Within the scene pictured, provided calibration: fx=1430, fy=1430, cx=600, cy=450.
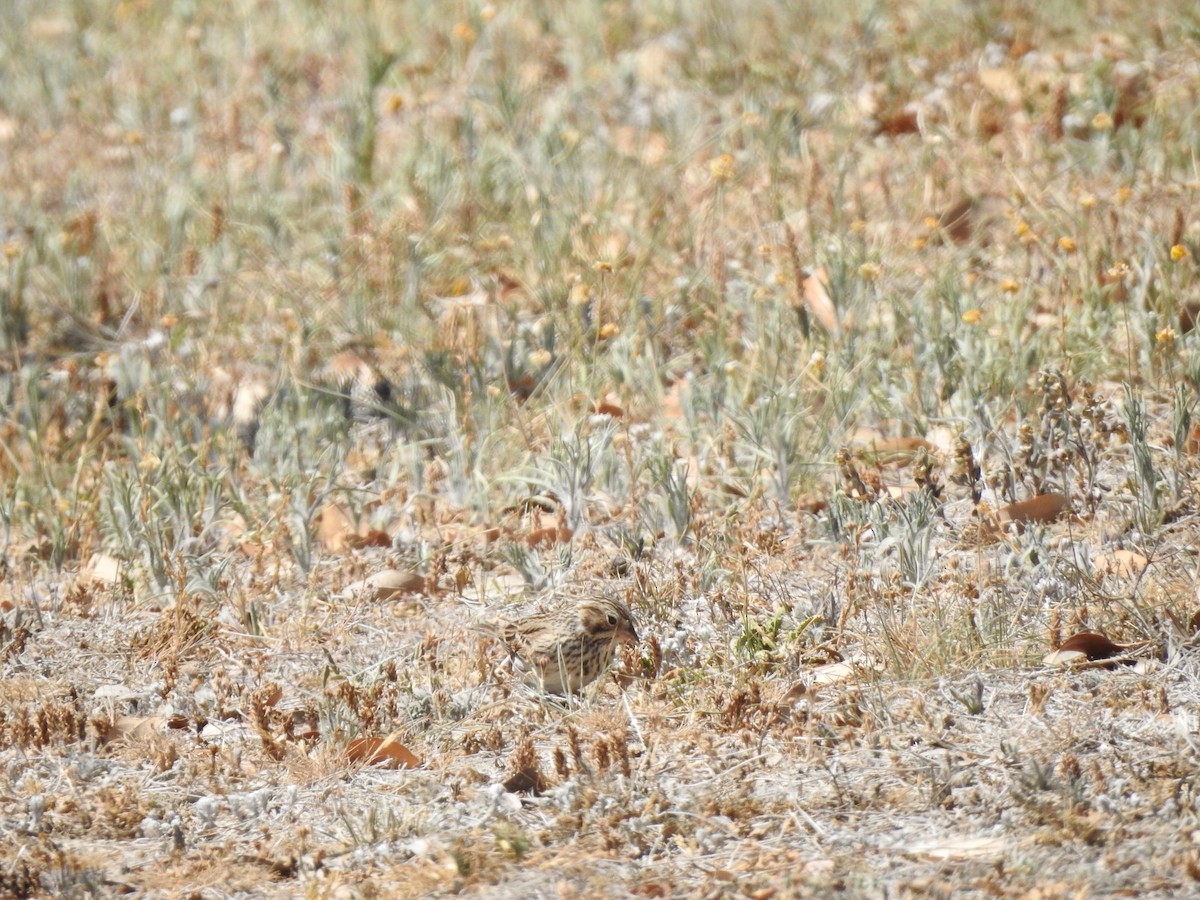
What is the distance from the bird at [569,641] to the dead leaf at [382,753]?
0.36 meters

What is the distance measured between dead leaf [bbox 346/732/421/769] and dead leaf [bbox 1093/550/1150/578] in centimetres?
173

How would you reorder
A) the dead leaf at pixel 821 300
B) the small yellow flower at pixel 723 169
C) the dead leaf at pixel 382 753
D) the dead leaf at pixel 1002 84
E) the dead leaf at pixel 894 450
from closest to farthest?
1. the dead leaf at pixel 382 753
2. the dead leaf at pixel 894 450
3. the dead leaf at pixel 821 300
4. the small yellow flower at pixel 723 169
5. the dead leaf at pixel 1002 84

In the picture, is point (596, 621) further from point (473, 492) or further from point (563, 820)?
point (473, 492)

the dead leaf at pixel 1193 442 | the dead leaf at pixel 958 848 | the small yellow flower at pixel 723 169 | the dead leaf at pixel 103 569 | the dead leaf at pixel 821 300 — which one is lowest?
the dead leaf at pixel 958 848

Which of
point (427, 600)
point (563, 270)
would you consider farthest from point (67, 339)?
point (427, 600)

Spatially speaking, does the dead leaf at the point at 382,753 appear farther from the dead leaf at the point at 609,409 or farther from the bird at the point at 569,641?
the dead leaf at the point at 609,409

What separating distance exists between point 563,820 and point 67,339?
354cm

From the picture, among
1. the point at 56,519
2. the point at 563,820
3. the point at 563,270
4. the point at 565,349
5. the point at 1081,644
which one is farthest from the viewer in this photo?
the point at 563,270

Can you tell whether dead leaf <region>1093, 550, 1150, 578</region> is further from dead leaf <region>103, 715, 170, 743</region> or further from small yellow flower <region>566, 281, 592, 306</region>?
dead leaf <region>103, 715, 170, 743</region>

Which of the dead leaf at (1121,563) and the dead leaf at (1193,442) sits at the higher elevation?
the dead leaf at (1193,442)

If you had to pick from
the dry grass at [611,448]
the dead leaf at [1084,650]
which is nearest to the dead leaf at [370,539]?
the dry grass at [611,448]

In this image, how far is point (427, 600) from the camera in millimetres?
3988

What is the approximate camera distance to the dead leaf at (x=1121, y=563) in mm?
3555

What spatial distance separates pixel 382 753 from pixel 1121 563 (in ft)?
6.20
